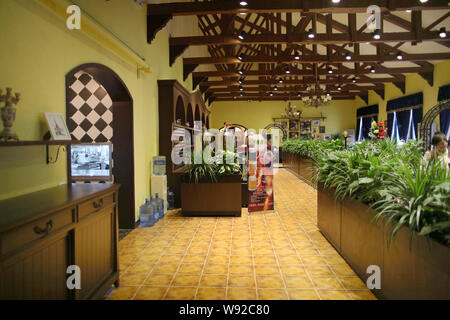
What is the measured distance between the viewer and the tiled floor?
293 cm

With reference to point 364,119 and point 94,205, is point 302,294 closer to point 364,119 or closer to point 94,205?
point 94,205

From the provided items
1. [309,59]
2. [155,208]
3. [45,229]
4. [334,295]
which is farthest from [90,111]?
[309,59]

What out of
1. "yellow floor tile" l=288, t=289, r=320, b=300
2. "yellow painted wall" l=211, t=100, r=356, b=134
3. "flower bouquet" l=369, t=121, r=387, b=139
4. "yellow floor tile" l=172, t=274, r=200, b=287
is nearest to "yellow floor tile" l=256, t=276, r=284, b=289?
"yellow floor tile" l=288, t=289, r=320, b=300

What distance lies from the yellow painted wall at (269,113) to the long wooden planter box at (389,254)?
15.8 metres

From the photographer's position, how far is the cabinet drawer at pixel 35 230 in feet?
5.19

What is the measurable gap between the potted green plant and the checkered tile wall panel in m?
1.69

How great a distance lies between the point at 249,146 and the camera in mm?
6652

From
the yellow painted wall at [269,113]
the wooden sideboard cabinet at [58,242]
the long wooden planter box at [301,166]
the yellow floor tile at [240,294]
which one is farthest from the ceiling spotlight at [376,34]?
the yellow painted wall at [269,113]

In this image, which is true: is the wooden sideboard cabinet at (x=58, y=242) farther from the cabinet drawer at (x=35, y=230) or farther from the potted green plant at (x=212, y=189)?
the potted green plant at (x=212, y=189)

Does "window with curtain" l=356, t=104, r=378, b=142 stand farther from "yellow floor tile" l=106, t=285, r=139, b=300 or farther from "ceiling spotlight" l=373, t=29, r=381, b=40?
"yellow floor tile" l=106, t=285, r=139, b=300

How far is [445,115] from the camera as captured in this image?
418 inches
